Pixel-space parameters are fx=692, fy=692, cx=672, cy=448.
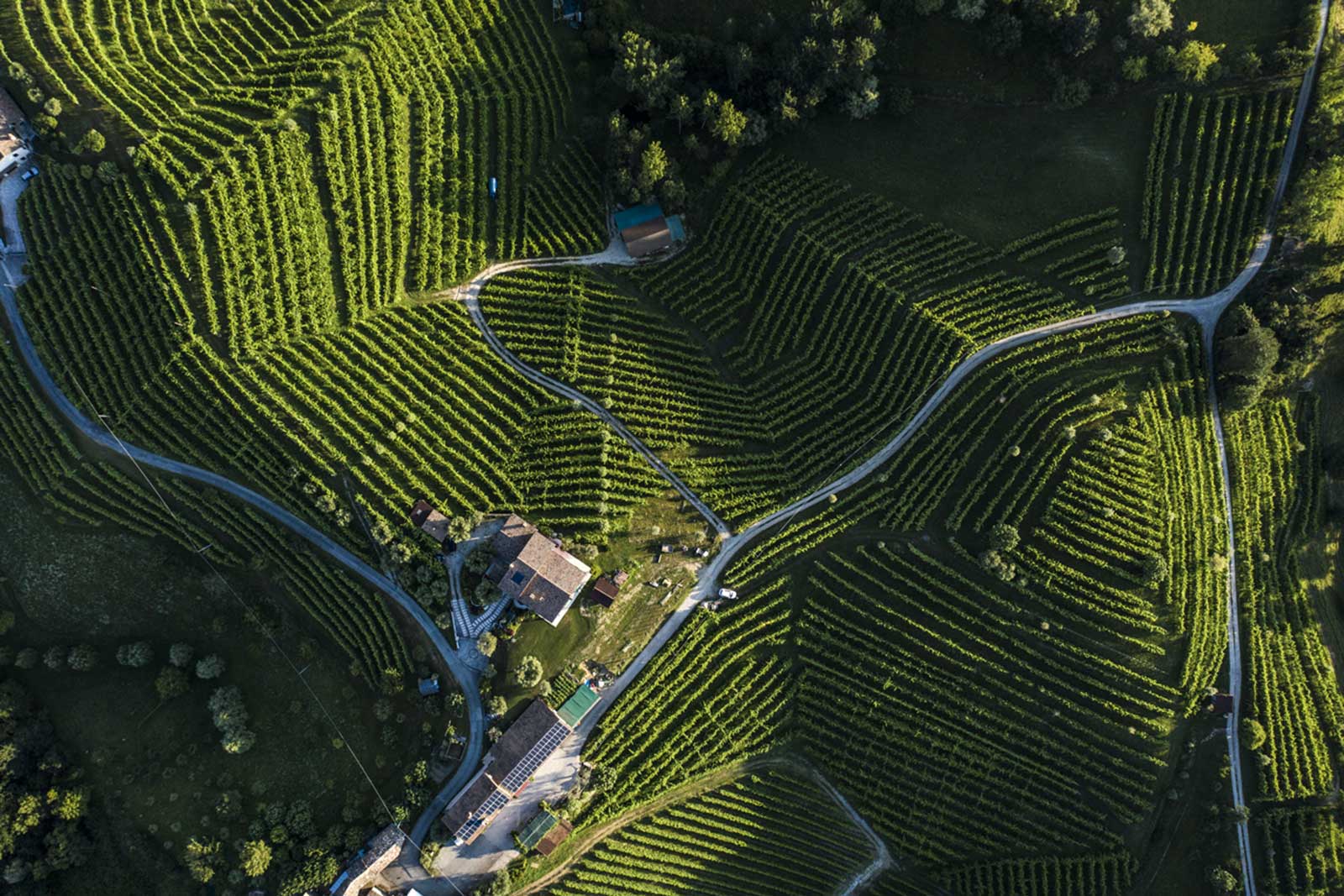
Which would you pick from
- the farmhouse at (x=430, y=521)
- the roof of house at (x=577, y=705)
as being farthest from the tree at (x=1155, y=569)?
the farmhouse at (x=430, y=521)

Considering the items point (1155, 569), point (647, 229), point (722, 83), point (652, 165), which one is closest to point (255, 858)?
point (647, 229)

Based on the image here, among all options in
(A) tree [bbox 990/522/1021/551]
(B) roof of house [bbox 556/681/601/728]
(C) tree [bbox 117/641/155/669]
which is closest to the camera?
(A) tree [bbox 990/522/1021/551]

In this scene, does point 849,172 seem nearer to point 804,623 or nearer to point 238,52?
point 804,623

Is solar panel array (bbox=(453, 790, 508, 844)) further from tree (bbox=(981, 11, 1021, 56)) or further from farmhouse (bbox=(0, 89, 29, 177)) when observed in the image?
tree (bbox=(981, 11, 1021, 56))

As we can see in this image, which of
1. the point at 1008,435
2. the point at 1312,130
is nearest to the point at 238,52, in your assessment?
the point at 1008,435

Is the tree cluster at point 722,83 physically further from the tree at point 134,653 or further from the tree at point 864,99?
the tree at point 134,653

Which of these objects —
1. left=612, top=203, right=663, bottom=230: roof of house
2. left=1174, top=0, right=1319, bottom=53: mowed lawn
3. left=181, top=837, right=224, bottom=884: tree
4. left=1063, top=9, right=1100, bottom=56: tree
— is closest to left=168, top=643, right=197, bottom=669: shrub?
left=181, top=837, right=224, bottom=884: tree
